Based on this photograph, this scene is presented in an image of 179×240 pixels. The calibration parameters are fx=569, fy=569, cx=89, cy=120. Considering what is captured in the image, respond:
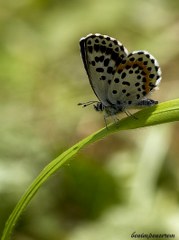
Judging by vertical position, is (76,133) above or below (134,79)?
above

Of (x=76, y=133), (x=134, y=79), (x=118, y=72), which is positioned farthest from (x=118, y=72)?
(x=76, y=133)

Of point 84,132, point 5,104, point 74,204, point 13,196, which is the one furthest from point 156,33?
point 13,196

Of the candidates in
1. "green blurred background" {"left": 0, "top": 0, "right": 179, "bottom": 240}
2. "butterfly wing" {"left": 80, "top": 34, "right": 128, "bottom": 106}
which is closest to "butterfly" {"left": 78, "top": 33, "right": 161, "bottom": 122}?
"butterfly wing" {"left": 80, "top": 34, "right": 128, "bottom": 106}

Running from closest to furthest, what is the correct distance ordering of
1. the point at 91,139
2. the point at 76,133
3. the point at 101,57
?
the point at 91,139 < the point at 101,57 < the point at 76,133

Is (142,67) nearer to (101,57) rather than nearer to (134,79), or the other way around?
(134,79)

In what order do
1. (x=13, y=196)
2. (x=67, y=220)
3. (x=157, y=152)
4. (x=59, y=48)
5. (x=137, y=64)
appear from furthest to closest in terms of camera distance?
(x=59, y=48) → (x=157, y=152) → (x=67, y=220) → (x=13, y=196) → (x=137, y=64)

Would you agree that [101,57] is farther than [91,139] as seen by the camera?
Yes

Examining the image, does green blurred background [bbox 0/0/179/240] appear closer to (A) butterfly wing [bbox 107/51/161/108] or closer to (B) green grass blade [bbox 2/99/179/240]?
(A) butterfly wing [bbox 107/51/161/108]

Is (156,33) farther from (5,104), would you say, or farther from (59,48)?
(5,104)
